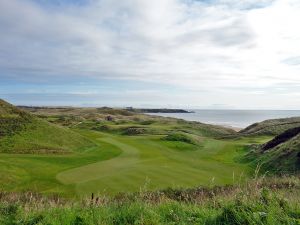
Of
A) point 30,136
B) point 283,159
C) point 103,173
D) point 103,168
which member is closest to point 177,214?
point 103,173

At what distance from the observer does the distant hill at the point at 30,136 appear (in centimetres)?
3906

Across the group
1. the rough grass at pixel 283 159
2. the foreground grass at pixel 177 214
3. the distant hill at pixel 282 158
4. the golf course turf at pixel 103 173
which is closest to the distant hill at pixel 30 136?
the golf course turf at pixel 103 173

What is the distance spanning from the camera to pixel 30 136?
4288 cm

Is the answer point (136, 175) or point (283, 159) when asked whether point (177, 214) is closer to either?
point (136, 175)

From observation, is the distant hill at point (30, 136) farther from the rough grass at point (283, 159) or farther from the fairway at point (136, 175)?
the rough grass at point (283, 159)

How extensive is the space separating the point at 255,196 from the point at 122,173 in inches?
643

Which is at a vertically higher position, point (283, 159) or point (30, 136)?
point (30, 136)

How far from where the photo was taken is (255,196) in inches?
380

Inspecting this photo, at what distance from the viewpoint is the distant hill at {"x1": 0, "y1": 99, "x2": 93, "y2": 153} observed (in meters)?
39.1

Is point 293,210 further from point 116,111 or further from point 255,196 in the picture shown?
point 116,111

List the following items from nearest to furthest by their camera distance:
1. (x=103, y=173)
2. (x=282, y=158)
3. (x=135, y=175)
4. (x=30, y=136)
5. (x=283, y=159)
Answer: (x=135, y=175), (x=103, y=173), (x=283, y=159), (x=282, y=158), (x=30, y=136)

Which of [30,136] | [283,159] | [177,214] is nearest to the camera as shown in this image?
[177,214]

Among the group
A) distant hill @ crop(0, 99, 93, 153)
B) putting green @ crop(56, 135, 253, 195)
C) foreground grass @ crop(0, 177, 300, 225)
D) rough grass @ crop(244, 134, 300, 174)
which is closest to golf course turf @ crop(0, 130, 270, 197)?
putting green @ crop(56, 135, 253, 195)

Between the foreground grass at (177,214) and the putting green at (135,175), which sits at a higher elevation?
the foreground grass at (177,214)
